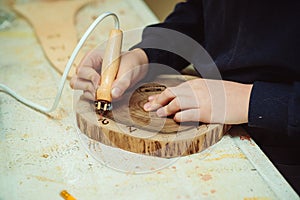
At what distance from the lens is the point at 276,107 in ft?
2.00

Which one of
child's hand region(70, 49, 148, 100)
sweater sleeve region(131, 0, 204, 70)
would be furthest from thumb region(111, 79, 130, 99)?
sweater sleeve region(131, 0, 204, 70)

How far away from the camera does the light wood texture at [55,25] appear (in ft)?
2.93

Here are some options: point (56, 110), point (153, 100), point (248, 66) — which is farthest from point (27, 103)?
point (248, 66)

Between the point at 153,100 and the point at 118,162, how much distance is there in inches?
4.5

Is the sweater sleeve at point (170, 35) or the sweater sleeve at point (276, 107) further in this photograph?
the sweater sleeve at point (170, 35)

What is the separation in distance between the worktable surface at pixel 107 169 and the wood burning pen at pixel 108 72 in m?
0.06

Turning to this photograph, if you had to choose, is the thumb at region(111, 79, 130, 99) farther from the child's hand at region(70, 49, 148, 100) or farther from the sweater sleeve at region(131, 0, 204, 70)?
the sweater sleeve at region(131, 0, 204, 70)

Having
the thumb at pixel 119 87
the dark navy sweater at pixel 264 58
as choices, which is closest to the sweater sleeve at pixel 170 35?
the dark navy sweater at pixel 264 58

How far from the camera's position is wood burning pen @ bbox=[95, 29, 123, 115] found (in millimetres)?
648

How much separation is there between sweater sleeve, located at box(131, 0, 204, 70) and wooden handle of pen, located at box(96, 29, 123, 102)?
99mm

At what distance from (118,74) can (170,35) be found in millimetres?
183

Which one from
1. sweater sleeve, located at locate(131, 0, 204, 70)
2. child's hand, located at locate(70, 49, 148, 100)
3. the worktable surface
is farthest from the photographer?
sweater sleeve, located at locate(131, 0, 204, 70)

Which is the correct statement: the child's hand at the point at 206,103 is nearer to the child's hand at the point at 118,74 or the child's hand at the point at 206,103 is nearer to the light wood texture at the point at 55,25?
the child's hand at the point at 118,74

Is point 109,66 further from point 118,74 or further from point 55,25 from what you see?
point 55,25
